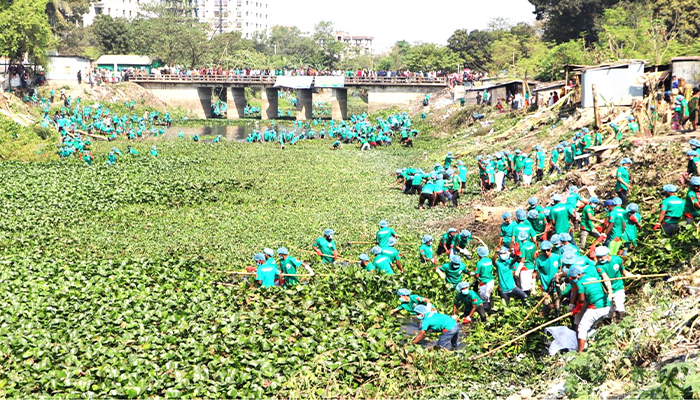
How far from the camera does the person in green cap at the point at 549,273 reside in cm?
1341

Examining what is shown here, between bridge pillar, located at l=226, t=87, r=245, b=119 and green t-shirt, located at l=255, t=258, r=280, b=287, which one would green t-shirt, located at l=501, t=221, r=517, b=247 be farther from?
bridge pillar, located at l=226, t=87, r=245, b=119

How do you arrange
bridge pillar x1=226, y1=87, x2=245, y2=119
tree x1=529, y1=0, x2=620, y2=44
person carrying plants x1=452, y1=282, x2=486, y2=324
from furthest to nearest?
1. bridge pillar x1=226, y1=87, x2=245, y2=119
2. tree x1=529, y1=0, x2=620, y2=44
3. person carrying plants x1=452, y1=282, x2=486, y2=324

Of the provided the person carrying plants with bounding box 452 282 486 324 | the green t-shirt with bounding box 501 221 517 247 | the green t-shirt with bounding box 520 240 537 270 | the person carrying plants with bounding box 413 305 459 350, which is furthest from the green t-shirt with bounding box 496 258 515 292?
the person carrying plants with bounding box 413 305 459 350

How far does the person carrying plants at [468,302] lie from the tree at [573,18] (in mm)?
56373

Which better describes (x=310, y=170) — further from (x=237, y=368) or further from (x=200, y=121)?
(x=200, y=121)

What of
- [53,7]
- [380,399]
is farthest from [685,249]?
[53,7]

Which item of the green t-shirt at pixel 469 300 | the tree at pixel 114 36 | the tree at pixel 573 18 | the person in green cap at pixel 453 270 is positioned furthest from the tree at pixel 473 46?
the green t-shirt at pixel 469 300

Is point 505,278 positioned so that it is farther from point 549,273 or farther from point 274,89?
point 274,89

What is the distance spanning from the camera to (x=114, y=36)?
97625 millimetres

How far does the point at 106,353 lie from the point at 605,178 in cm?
1575

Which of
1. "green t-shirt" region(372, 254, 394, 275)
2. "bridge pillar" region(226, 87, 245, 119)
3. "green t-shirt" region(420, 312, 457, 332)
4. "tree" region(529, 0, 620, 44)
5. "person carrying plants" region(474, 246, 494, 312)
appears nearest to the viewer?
"green t-shirt" region(420, 312, 457, 332)

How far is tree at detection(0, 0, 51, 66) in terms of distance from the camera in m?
57.2

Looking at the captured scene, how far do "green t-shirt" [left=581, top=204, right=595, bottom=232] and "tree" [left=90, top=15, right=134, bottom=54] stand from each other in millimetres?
89715

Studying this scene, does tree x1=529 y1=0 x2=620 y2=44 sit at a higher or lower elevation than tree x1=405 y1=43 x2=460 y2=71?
higher
